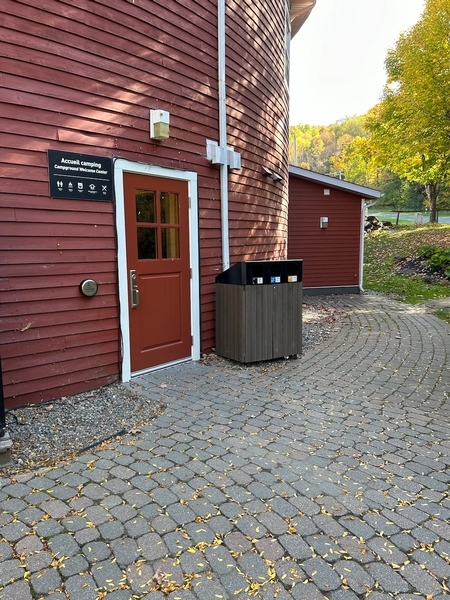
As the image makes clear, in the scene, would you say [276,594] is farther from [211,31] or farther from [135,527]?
[211,31]

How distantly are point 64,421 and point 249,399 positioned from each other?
1608 millimetres

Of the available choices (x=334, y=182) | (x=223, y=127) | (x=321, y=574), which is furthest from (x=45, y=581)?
(x=334, y=182)

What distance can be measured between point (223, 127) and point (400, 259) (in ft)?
37.8

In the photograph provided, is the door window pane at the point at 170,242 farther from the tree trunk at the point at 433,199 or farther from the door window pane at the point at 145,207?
the tree trunk at the point at 433,199

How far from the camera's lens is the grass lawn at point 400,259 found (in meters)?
11.0

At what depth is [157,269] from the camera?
4504 millimetres

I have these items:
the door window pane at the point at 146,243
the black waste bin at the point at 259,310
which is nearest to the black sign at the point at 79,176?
the door window pane at the point at 146,243

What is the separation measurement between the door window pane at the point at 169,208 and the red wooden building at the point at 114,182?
0.05 feet

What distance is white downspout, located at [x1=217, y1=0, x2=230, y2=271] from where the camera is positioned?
5.11 m

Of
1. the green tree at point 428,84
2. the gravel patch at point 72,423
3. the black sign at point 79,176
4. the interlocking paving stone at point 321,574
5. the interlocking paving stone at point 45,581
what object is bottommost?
the interlocking paving stone at point 321,574

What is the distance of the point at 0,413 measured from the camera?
8.38ft

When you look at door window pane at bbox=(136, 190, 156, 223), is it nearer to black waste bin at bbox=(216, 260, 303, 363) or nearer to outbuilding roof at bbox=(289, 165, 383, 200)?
black waste bin at bbox=(216, 260, 303, 363)

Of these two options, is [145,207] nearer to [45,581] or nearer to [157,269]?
[157,269]

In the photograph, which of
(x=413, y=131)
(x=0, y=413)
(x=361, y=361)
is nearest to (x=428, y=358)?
(x=361, y=361)
